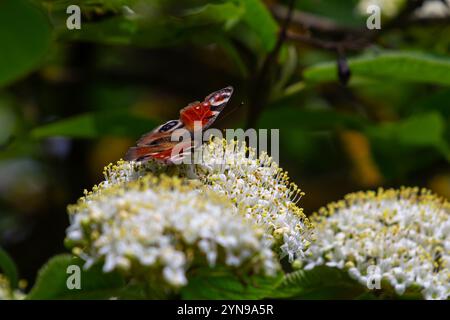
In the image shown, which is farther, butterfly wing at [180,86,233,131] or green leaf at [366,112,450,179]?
green leaf at [366,112,450,179]

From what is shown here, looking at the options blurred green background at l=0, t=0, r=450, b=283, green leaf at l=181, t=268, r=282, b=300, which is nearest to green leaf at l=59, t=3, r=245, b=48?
blurred green background at l=0, t=0, r=450, b=283

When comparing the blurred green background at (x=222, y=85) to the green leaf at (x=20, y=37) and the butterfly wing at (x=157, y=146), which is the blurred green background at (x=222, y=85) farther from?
the butterfly wing at (x=157, y=146)

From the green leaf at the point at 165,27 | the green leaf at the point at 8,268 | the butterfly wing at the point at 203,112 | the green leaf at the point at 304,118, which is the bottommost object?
the green leaf at the point at 8,268

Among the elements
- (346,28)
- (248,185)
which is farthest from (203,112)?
(346,28)

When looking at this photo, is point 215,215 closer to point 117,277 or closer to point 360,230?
point 117,277

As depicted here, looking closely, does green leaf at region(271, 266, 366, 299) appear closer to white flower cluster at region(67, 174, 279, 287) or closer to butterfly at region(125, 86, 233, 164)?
white flower cluster at region(67, 174, 279, 287)

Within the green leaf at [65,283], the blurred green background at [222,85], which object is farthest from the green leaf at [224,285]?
the blurred green background at [222,85]

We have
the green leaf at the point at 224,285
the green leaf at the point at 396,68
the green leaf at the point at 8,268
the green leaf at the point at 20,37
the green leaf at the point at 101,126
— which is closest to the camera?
the green leaf at the point at 224,285
